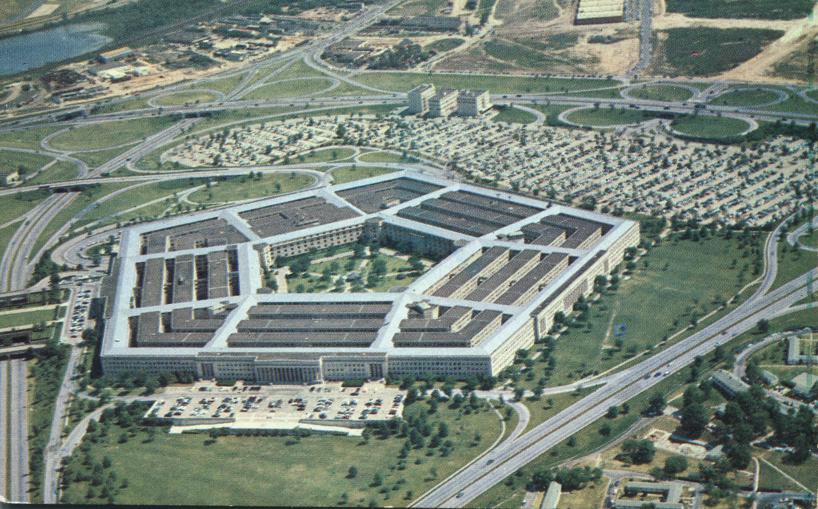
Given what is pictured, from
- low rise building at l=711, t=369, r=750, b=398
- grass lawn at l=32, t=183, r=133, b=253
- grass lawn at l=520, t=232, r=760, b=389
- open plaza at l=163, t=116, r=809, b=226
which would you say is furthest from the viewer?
grass lawn at l=32, t=183, r=133, b=253

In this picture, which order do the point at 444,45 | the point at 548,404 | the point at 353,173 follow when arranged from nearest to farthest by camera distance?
the point at 548,404, the point at 353,173, the point at 444,45

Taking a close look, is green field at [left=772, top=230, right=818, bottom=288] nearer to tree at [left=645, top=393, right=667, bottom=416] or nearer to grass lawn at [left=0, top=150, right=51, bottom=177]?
tree at [left=645, top=393, right=667, bottom=416]

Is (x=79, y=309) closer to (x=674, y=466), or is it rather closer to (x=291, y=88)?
(x=674, y=466)

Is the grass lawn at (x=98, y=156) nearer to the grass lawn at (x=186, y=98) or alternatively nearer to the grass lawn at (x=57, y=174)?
the grass lawn at (x=57, y=174)

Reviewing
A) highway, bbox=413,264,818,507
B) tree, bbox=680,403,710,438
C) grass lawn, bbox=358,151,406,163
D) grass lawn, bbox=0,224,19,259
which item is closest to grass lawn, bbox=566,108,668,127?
grass lawn, bbox=358,151,406,163

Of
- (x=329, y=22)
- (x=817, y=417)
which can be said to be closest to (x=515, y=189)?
(x=817, y=417)

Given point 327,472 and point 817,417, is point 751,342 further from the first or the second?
point 327,472

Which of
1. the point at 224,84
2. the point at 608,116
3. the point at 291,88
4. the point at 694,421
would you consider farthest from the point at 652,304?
the point at 224,84
